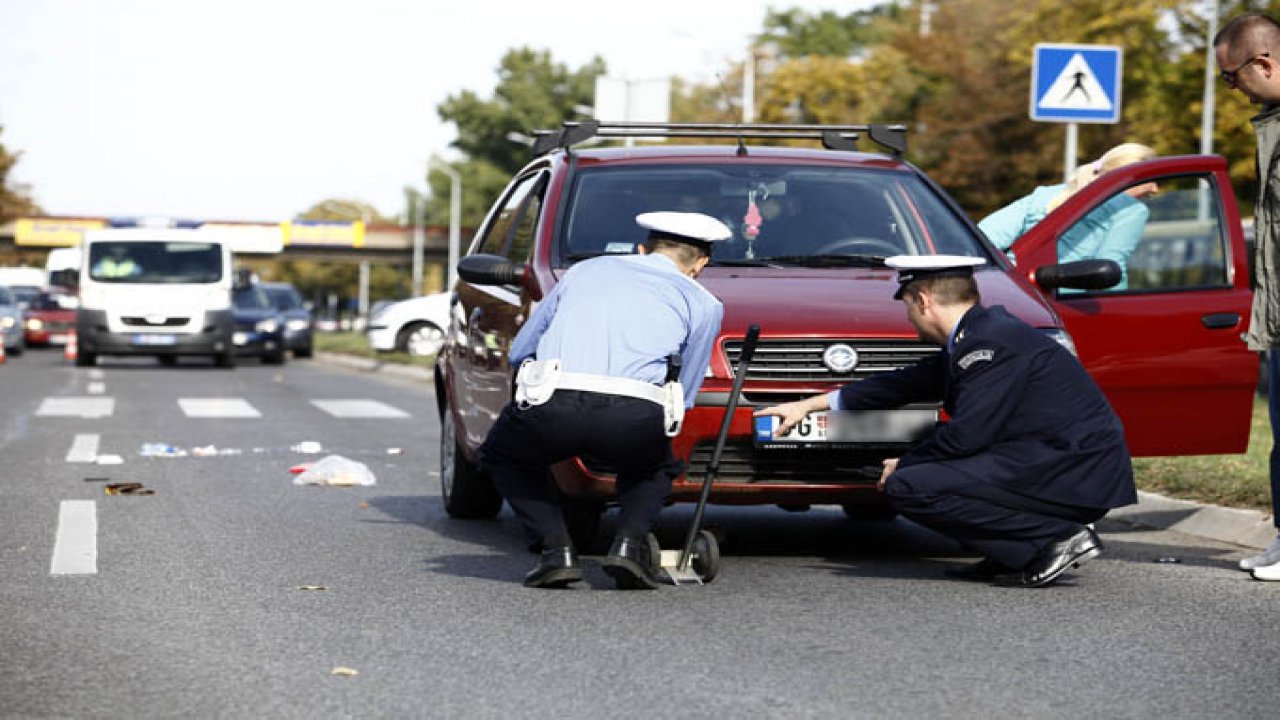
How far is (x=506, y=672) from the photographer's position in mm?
5352

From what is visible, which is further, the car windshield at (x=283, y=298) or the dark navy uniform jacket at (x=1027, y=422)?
the car windshield at (x=283, y=298)

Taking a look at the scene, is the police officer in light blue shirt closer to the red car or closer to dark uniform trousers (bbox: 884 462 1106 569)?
the red car

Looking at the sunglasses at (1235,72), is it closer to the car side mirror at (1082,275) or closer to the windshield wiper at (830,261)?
the car side mirror at (1082,275)

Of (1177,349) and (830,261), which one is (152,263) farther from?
(1177,349)

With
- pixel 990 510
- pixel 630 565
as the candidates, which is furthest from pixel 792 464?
pixel 630 565

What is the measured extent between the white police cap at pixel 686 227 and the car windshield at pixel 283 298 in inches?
1498

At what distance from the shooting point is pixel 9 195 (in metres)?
92.1

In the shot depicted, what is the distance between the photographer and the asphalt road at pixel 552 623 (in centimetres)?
503

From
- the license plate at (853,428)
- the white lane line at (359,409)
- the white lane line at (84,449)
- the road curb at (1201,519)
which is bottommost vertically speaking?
the white lane line at (359,409)

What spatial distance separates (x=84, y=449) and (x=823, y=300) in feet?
25.1

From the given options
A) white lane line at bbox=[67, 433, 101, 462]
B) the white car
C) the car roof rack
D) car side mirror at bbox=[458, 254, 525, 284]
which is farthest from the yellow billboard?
car side mirror at bbox=[458, 254, 525, 284]

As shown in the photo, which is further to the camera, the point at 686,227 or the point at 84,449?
the point at 84,449

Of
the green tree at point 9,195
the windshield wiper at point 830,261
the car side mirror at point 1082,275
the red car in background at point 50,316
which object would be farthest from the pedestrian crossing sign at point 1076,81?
the green tree at point 9,195

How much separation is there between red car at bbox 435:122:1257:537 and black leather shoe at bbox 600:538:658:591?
1.75ft
